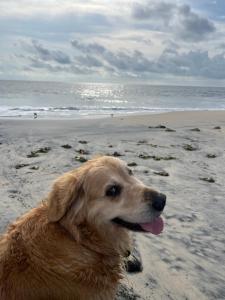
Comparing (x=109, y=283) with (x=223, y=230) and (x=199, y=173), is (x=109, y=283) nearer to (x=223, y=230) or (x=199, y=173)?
(x=223, y=230)

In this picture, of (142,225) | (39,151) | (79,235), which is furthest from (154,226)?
(39,151)

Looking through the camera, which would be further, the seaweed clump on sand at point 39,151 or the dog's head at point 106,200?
the seaweed clump on sand at point 39,151

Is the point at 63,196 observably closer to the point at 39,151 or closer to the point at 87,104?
the point at 39,151

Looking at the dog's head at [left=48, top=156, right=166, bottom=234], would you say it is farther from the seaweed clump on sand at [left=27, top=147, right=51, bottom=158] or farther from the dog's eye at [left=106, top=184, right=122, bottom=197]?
the seaweed clump on sand at [left=27, top=147, right=51, bottom=158]

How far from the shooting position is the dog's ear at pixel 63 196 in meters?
3.70

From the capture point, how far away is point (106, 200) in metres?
3.91

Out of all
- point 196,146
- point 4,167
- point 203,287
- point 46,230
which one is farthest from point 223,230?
point 196,146

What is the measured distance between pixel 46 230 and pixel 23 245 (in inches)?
8.2

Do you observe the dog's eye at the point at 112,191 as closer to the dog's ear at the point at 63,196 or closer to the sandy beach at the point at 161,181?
the dog's ear at the point at 63,196

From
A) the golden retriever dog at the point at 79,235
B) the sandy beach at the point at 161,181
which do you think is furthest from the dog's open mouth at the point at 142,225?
the sandy beach at the point at 161,181

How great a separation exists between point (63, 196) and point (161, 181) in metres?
5.23

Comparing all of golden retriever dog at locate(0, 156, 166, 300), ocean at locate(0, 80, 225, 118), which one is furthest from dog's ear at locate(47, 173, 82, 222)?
ocean at locate(0, 80, 225, 118)

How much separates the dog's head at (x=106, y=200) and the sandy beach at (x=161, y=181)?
1268 mm

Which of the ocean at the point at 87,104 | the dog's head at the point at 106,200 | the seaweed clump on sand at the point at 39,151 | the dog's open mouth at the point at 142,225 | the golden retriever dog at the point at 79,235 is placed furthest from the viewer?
the ocean at the point at 87,104
